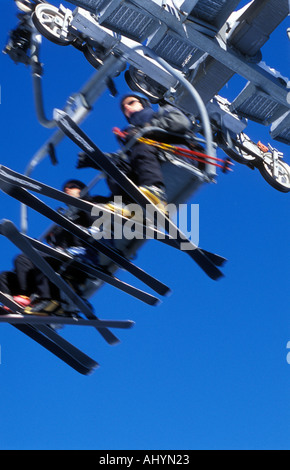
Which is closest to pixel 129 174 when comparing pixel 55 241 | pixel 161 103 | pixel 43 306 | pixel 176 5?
pixel 55 241

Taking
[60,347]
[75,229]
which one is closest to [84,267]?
[75,229]

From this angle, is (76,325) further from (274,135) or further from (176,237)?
(274,135)

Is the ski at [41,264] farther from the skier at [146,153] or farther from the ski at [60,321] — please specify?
the skier at [146,153]

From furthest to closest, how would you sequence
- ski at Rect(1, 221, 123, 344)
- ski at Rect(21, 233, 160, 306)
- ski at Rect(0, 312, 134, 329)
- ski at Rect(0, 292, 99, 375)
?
1. ski at Rect(0, 292, 99, 375)
2. ski at Rect(21, 233, 160, 306)
3. ski at Rect(0, 312, 134, 329)
4. ski at Rect(1, 221, 123, 344)

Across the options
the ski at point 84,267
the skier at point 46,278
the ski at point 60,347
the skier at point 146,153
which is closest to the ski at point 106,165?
the skier at point 146,153

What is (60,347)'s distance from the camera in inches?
265

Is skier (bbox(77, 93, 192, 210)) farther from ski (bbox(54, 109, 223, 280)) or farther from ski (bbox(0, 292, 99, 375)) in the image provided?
ski (bbox(0, 292, 99, 375))

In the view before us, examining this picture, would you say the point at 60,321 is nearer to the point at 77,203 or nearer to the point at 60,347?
the point at 60,347

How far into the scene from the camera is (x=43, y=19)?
7926 millimetres

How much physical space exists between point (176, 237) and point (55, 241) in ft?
4.22

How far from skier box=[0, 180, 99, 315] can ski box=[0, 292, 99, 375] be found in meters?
0.23

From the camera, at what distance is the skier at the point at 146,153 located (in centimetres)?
589

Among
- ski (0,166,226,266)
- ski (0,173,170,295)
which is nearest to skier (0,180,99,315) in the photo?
ski (0,173,170,295)

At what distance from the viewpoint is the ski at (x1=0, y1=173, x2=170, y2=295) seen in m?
5.71
